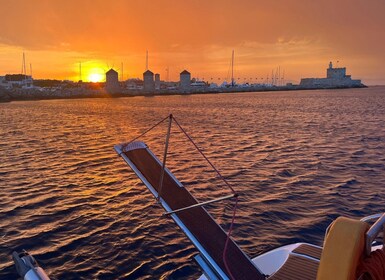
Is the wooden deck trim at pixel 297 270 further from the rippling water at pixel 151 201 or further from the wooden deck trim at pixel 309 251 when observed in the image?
the rippling water at pixel 151 201

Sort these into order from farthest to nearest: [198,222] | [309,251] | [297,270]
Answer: [309,251]
[198,222]
[297,270]

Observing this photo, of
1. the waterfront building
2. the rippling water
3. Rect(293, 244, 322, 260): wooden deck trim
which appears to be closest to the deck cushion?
Rect(293, 244, 322, 260): wooden deck trim

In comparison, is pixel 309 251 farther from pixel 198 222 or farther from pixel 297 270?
pixel 198 222

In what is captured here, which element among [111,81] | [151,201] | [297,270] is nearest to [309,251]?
[297,270]

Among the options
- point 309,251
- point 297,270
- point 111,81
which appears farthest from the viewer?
point 111,81

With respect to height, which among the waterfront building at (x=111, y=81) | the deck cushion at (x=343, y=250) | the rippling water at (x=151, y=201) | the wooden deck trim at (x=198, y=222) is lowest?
the rippling water at (x=151, y=201)

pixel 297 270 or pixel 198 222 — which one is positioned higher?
pixel 198 222

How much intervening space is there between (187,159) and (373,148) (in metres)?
16.5

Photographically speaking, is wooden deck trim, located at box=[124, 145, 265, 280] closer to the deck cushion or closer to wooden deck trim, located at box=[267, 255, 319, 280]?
wooden deck trim, located at box=[267, 255, 319, 280]

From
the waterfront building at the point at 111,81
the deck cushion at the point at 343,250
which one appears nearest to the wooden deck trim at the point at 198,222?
the deck cushion at the point at 343,250

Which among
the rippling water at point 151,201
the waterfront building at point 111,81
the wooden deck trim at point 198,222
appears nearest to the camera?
the wooden deck trim at point 198,222

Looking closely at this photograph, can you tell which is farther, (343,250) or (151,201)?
(151,201)

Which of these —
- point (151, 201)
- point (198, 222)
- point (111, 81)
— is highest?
point (111, 81)

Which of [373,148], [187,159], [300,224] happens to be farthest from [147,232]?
[373,148]
